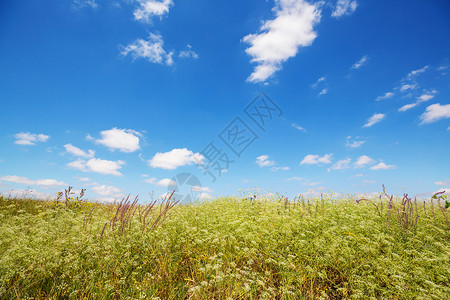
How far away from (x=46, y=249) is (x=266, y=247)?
4.12m

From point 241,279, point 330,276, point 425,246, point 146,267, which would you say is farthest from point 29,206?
point 425,246

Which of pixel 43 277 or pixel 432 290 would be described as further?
pixel 43 277

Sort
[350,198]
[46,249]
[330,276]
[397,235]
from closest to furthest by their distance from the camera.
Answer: [46,249]
[330,276]
[397,235]
[350,198]

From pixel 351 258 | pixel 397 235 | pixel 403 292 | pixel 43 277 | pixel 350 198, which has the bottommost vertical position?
pixel 43 277

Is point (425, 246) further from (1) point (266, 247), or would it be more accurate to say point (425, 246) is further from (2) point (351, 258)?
(1) point (266, 247)

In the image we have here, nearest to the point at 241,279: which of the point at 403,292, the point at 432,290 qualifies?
the point at 403,292

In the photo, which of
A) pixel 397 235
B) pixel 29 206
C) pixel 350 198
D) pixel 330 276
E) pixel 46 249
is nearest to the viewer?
pixel 46 249

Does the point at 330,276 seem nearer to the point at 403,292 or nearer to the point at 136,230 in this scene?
the point at 403,292

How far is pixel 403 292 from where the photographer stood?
139 inches

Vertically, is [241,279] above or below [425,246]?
below

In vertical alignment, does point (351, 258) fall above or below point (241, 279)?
above

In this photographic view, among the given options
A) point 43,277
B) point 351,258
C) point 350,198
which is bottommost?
point 43,277

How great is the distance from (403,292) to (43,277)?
580 centimetres

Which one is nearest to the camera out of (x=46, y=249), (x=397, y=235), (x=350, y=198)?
(x=46, y=249)
